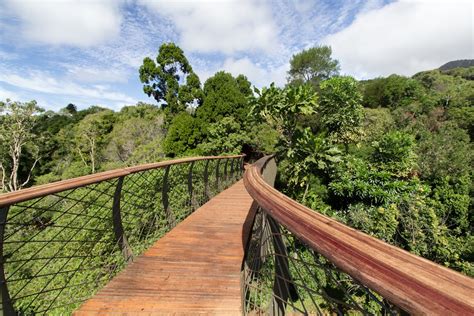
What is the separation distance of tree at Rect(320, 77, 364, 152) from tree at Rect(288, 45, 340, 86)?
10.9 meters

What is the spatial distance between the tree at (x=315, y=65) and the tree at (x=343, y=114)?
10922 millimetres

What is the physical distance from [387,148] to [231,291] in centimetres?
1119

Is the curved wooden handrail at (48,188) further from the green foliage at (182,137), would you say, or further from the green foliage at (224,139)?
the green foliage at (182,137)

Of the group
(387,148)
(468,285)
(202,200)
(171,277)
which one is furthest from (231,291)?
(387,148)

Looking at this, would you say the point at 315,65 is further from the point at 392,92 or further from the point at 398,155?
the point at 398,155

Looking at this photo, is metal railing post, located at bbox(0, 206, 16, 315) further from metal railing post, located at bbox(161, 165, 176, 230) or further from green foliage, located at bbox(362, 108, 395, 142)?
green foliage, located at bbox(362, 108, 395, 142)

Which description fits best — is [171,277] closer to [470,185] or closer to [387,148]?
[387,148]

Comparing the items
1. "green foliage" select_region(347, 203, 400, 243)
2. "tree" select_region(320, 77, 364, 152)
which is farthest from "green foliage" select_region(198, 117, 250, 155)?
"green foliage" select_region(347, 203, 400, 243)

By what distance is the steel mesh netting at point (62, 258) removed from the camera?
53.7 inches

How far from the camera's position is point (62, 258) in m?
2.70

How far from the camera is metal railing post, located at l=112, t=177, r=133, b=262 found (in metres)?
2.12

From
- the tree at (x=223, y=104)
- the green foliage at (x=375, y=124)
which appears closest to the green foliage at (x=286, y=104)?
the tree at (x=223, y=104)

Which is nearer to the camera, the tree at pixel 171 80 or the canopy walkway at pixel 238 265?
the canopy walkway at pixel 238 265

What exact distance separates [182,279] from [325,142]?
7.69m
